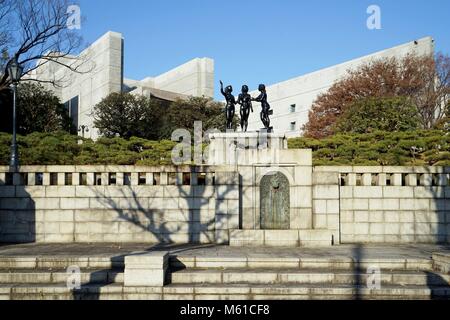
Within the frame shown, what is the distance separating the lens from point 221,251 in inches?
390

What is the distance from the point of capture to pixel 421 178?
475 inches

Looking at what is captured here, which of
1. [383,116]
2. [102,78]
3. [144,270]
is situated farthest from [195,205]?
[102,78]

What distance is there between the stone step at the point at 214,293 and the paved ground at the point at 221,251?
5.16ft

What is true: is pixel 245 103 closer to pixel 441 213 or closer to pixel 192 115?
pixel 441 213

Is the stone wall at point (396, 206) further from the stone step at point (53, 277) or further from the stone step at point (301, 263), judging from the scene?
the stone step at point (53, 277)

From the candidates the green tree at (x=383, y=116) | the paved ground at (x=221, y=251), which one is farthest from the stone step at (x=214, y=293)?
the green tree at (x=383, y=116)

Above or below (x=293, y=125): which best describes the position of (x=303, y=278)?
below

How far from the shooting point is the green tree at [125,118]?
35.6 meters

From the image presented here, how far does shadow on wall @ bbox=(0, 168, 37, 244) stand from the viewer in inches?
462

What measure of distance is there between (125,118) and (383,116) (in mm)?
23114

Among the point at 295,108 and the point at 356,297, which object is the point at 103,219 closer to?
the point at 356,297

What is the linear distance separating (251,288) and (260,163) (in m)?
5.04
